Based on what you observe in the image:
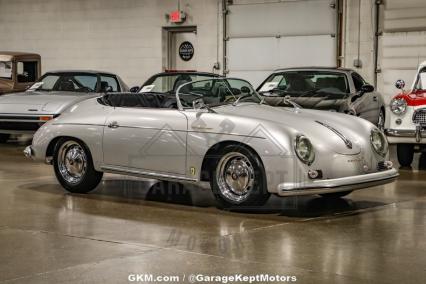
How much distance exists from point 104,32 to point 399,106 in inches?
459

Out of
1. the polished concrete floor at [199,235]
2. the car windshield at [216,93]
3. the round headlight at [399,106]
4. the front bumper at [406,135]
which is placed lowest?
the polished concrete floor at [199,235]

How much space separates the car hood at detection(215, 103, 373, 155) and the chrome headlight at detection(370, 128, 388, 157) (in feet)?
0.27

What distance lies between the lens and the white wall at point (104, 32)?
63.7 ft

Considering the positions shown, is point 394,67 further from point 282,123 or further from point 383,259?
point 383,259

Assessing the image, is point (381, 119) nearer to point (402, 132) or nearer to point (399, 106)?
point (399, 106)

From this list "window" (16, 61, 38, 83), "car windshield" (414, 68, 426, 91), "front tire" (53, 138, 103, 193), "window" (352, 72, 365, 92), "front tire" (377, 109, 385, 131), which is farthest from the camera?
"window" (16, 61, 38, 83)

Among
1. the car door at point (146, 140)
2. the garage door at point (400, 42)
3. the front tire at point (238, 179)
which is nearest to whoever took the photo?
the front tire at point (238, 179)

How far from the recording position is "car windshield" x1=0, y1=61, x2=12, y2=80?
16.5 m

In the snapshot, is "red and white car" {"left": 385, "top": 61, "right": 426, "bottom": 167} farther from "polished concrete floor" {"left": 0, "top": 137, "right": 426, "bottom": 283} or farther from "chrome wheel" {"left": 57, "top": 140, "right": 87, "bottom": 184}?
"chrome wheel" {"left": 57, "top": 140, "right": 87, "bottom": 184}

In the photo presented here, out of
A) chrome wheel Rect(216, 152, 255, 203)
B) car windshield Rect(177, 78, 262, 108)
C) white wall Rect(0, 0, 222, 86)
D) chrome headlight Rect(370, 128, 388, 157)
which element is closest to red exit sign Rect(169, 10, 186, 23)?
white wall Rect(0, 0, 222, 86)

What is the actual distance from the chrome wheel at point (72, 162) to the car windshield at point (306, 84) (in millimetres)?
4504

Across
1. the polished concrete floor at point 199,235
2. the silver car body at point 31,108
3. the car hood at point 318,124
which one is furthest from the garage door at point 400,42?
the car hood at point 318,124

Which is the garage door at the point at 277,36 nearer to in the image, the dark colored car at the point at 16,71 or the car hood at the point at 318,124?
the dark colored car at the point at 16,71

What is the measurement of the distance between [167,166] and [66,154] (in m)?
1.51
